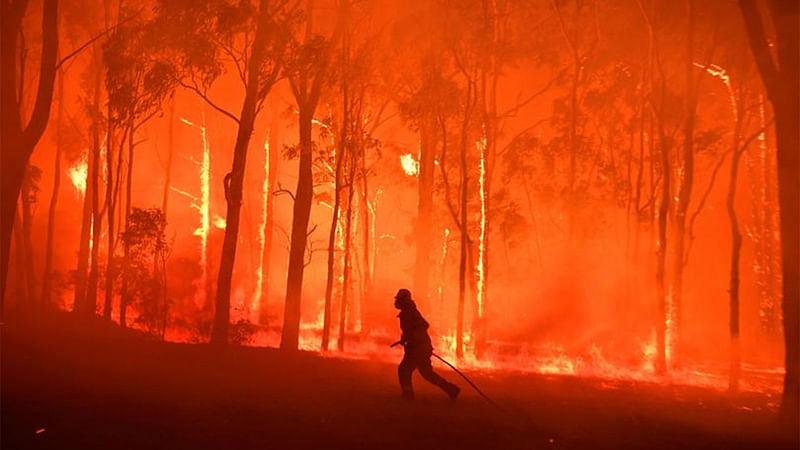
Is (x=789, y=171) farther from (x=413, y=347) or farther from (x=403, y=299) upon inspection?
(x=413, y=347)

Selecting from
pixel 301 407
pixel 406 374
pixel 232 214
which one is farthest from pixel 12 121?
pixel 406 374

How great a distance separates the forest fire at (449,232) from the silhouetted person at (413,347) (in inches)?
1.5

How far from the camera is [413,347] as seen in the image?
10680 mm

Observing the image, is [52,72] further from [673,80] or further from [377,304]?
[377,304]

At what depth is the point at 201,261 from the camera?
3622 cm

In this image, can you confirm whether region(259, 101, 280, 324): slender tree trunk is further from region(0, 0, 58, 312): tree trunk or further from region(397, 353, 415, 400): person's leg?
region(397, 353, 415, 400): person's leg

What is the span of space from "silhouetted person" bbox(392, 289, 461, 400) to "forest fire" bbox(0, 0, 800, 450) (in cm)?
4

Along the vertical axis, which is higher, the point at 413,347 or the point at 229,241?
the point at 229,241

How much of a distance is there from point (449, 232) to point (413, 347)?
21.9 metres

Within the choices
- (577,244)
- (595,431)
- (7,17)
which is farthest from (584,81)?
(7,17)

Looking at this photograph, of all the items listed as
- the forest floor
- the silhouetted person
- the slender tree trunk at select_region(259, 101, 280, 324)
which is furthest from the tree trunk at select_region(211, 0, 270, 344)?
the slender tree trunk at select_region(259, 101, 280, 324)

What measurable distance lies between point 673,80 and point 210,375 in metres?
19.2

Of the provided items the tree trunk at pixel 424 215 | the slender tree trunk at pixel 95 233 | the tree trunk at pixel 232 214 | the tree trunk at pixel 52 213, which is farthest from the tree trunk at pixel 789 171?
the tree trunk at pixel 52 213

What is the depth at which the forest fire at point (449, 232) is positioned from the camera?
10.8 metres
